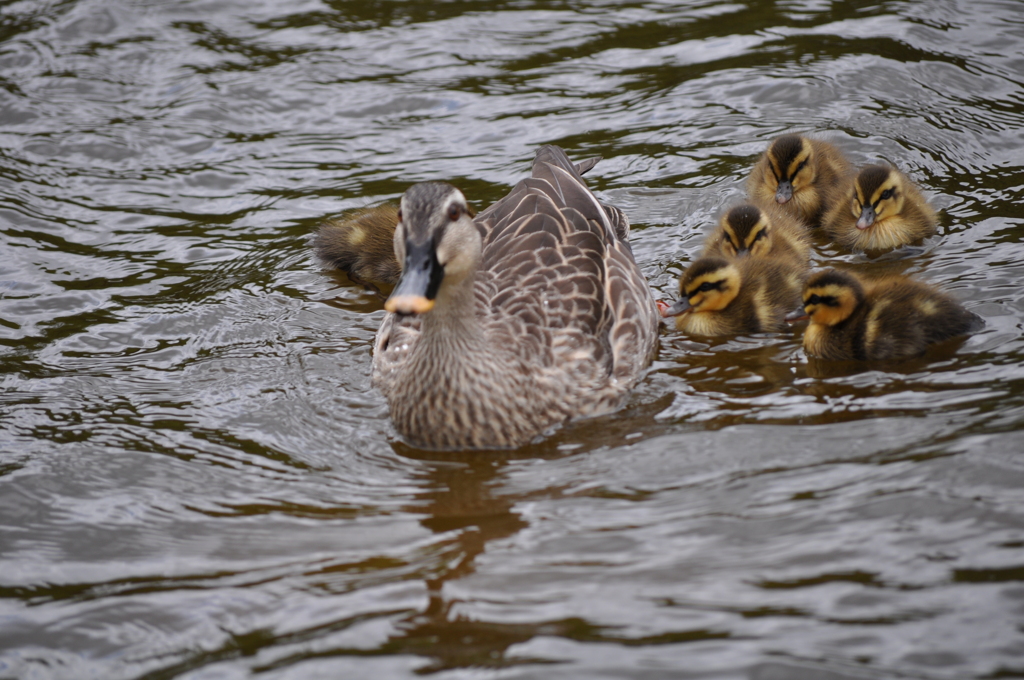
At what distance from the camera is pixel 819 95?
6.80 metres

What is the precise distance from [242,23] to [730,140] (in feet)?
13.9

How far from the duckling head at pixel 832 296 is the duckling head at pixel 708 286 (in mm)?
379

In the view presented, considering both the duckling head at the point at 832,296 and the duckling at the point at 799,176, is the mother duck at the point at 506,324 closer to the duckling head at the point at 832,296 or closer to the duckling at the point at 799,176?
the duckling head at the point at 832,296

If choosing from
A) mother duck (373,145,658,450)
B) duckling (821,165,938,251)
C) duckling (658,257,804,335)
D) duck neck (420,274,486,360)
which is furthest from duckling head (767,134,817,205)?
duck neck (420,274,486,360)

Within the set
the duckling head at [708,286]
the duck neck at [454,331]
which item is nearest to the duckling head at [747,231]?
the duckling head at [708,286]

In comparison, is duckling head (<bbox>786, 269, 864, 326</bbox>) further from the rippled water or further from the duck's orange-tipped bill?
the duck's orange-tipped bill

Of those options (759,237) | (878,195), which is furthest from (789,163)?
(759,237)

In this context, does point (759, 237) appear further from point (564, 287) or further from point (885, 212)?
point (564, 287)

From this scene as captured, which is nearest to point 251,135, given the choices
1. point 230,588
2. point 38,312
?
point 38,312

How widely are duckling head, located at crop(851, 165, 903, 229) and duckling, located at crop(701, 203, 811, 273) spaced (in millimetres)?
334

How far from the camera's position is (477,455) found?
388 cm

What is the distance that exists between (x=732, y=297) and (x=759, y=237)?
490 mm

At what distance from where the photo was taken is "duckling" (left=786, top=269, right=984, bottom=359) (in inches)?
164

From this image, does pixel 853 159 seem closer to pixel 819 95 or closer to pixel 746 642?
pixel 819 95
